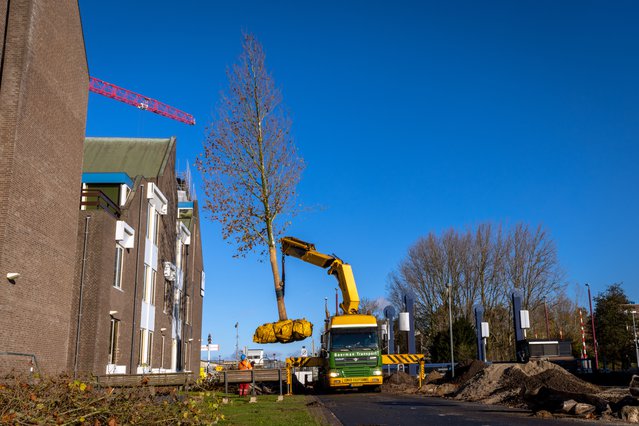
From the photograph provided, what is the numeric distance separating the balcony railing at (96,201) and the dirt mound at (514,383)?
15.0 m

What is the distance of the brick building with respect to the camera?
22.6 m

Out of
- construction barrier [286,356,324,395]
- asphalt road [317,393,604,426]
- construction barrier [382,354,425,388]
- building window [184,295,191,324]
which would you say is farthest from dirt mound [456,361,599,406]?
building window [184,295,191,324]

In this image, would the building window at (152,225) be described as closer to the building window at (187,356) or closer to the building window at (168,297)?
the building window at (168,297)

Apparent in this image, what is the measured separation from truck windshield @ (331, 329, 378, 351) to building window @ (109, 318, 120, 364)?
8.62 m

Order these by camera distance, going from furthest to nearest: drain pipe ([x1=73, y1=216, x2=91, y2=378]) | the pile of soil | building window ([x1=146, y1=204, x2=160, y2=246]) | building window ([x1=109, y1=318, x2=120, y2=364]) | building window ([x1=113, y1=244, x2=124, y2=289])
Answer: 1. building window ([x1=146, y1=204, x2=160, y2=246])
2. the pile of soil
3. building window ([x1=113, y1=244, x2=124, y2=289])
4. building window ([x1=109, y1=318, x2=120, y2=364])
5. drain pipe ([x1=73, y1=216, x2=91, y2=378])

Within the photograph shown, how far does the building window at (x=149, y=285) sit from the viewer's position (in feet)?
99.7

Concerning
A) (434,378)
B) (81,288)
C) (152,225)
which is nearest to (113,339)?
(81,288)

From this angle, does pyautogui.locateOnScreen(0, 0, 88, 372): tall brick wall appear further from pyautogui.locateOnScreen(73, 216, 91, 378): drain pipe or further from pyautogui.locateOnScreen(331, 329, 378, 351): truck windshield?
pyautogui.locateOnScreen(331, 329, 378, 351): truck windshield

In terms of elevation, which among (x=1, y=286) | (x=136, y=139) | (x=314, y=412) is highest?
(x=136, y=139)

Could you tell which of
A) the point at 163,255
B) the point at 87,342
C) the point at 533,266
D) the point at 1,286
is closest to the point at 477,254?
the point at 533,266

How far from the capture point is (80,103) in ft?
76.5

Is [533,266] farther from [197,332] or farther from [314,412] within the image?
[314,412]

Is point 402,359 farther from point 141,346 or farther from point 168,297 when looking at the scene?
point 168,297

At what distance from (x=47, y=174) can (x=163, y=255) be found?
14.8 m
